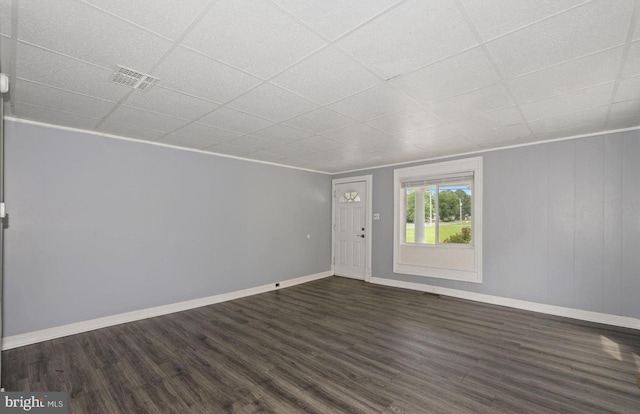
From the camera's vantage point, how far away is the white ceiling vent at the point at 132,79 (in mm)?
2271

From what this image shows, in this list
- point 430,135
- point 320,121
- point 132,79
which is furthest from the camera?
point 430,135

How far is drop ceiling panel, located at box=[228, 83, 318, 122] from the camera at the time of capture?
2.63 m

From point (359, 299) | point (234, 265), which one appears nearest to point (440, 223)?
point (359, 299)

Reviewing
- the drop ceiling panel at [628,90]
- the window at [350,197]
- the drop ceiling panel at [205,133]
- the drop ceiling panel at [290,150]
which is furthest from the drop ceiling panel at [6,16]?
the window at [350,197]

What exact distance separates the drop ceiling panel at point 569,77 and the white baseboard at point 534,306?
331 cm

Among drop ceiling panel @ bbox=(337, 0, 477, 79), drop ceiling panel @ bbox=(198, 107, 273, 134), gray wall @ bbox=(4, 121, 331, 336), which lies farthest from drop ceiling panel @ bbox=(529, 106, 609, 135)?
gray wall @ bbox=(4, 121, 331, 336)

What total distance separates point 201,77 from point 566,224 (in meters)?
5.25

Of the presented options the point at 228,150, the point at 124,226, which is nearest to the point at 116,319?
the point at 124,226

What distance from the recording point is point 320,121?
336cm

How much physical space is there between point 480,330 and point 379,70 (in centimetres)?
347

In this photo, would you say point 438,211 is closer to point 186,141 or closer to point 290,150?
point 290,150

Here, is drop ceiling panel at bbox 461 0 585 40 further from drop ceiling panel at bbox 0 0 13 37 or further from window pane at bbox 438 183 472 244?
window pane at bbox 438 183 472 244

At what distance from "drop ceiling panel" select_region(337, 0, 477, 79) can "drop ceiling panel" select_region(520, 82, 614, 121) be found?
161cm

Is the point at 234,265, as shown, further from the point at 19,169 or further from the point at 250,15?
the point at 250,15
